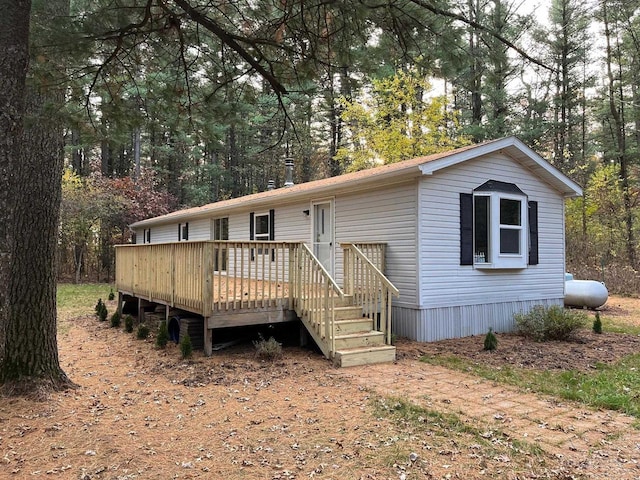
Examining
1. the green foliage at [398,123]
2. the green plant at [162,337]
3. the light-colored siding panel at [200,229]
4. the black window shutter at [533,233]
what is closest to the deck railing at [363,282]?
the green plant at [162,337]

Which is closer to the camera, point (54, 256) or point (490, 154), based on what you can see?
point (54, 256)

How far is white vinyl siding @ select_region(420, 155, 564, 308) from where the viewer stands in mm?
8154

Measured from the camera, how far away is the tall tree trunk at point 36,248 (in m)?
4.69

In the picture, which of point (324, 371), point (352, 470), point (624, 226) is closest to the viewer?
point (352, 470)

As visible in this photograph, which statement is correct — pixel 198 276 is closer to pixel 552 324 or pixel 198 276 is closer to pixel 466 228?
pixel 466 228

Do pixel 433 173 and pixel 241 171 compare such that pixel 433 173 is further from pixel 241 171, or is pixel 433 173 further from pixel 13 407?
pixel 241 171

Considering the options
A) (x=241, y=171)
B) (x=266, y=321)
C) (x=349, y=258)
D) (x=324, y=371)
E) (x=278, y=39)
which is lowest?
(x=324, y=371)

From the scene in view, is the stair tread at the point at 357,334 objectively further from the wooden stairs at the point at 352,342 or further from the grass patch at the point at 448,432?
the grass patch at the point at 448,432

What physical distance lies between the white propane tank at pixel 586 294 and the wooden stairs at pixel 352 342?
7.51m

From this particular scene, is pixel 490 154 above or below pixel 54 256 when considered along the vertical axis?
above

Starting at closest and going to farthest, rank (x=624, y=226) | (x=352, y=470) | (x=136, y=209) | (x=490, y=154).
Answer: (x=352, y=470)
(x=490, y=154)
(x=624, y=226)
(x=136, y=209)

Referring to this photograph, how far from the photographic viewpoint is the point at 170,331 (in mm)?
8266

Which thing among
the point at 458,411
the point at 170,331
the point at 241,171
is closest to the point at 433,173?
the point at 458,411

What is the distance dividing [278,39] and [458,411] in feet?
13.5
